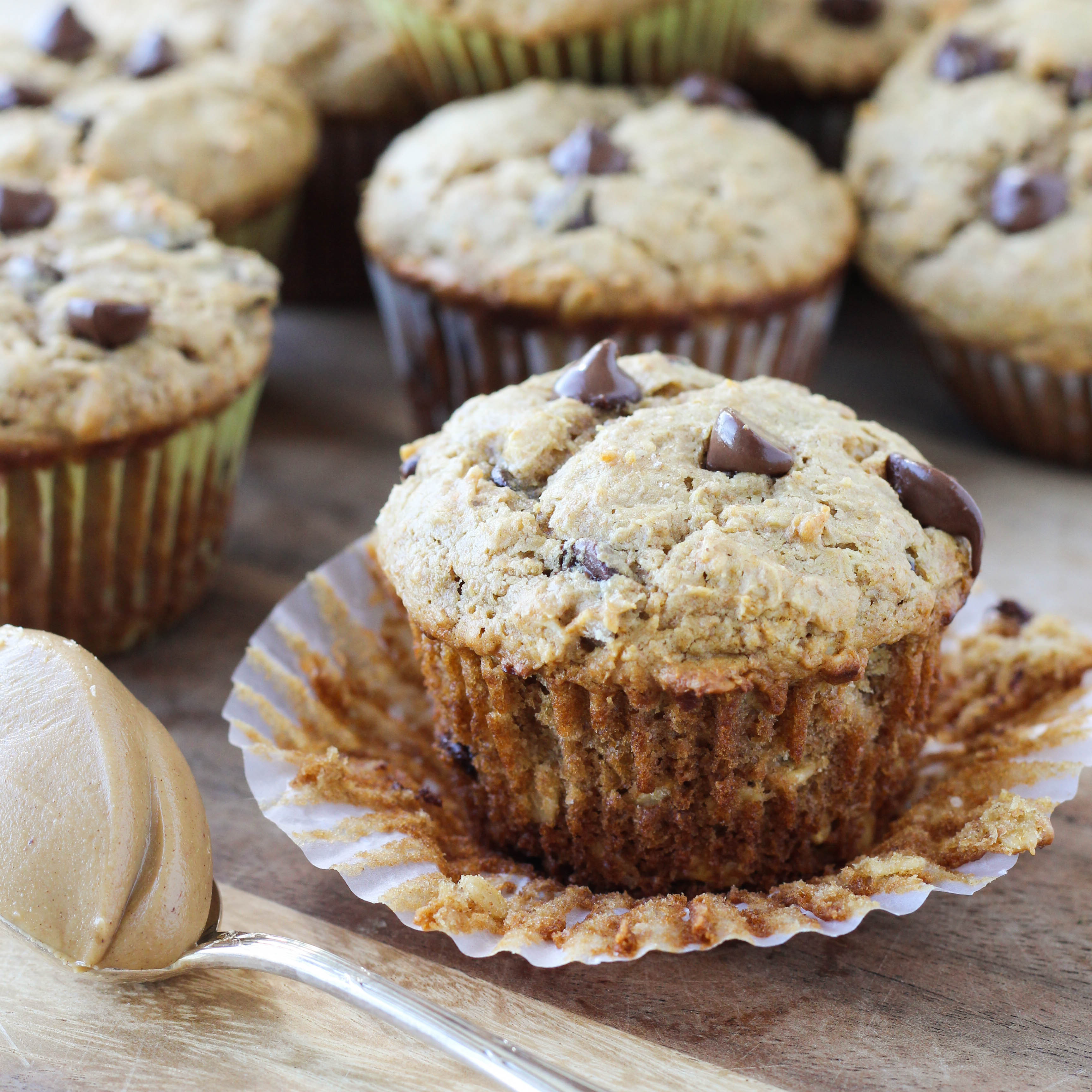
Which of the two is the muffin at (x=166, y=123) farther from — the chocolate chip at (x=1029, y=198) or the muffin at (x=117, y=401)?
the chocolate chip at (x=1029, y=198)

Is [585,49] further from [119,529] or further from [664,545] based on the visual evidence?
[664,545]

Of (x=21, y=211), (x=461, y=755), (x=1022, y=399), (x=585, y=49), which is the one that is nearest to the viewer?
(x=461, y=755)

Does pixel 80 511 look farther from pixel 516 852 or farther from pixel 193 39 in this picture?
pixel 193 39

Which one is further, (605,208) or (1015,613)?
(605,208)

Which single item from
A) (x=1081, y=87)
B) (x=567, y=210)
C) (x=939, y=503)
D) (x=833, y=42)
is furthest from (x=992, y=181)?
(x=939, y=503)

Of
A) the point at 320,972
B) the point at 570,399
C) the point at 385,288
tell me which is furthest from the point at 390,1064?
the point at 385,288

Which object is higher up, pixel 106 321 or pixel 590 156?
pixel 590 156

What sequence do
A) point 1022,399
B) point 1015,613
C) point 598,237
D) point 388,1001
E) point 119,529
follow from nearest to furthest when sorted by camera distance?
point 388,1001
point 1015,613
point 119,529
point 598,237
point 1022,399
